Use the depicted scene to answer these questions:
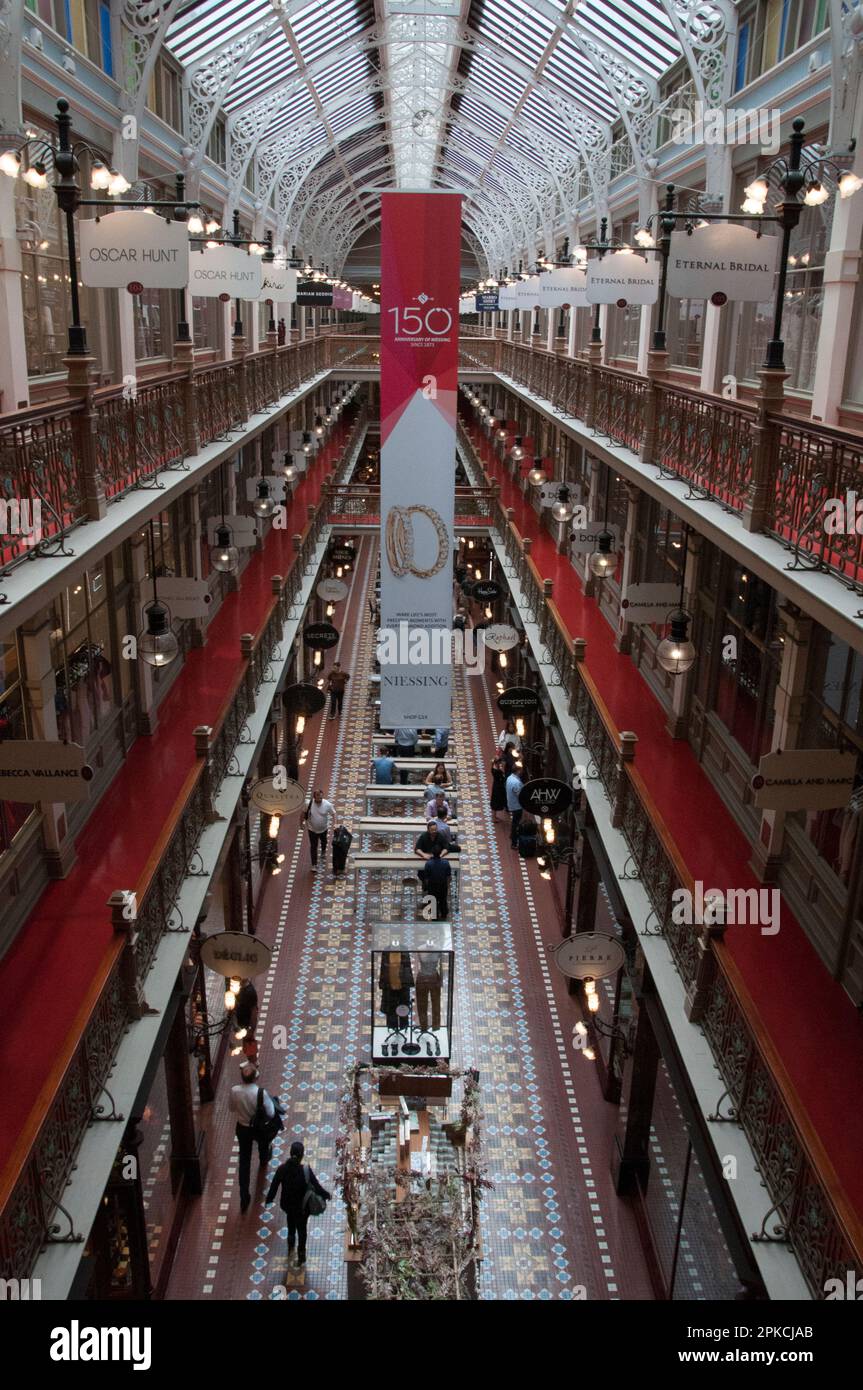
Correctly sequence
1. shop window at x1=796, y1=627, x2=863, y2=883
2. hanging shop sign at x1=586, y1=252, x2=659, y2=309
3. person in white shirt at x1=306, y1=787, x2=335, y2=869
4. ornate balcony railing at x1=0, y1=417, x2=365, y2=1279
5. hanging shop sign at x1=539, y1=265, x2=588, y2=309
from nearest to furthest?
ornate balcony railing at x1=0, y1=417, x2=365, y2=1279, shop window at x1=796, y1=627, x2=863, y2=883, hanging shop sign at x1=586, y1=252, x2=659, y2=309, hanging shop sign at x1=539, y1=265, x2=588, y2=309, person in white shirt at x1=306, y1=787, x2=335, y2=869

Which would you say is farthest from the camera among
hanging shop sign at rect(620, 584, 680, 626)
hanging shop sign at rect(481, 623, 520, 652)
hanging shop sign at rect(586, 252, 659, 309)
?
hanging shop sign at rect(481, 623, 520, 652)

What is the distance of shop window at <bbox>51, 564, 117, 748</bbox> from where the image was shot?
30.2 ft

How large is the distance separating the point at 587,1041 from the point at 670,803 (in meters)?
3.45

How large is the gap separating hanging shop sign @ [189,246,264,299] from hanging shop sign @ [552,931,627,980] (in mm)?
8213

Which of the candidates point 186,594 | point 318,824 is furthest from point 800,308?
point 318,824

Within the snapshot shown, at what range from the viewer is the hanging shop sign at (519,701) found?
15.5m

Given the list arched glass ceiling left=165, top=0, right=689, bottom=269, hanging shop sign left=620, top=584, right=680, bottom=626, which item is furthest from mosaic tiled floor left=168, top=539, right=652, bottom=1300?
arched glass ceiling left=165, top=0, right=689, bottom=269

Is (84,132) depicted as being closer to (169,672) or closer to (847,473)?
(169,672)

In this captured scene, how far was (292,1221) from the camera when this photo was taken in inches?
352

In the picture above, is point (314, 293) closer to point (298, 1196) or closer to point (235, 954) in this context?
point (235, 954)

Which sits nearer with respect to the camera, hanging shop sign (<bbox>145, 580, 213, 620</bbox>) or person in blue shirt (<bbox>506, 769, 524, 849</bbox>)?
hanging shop sign (<bbox>145, 580, 213, 620</bbox>)

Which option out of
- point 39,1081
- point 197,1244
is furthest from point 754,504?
point 197,1244

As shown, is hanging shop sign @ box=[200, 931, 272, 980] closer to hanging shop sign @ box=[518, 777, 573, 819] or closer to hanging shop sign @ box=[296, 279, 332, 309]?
hanging shop sign @ box=[518, 777, 573, 819]

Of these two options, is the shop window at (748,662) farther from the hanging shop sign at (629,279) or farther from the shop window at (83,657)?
the shop window at (83,657)
